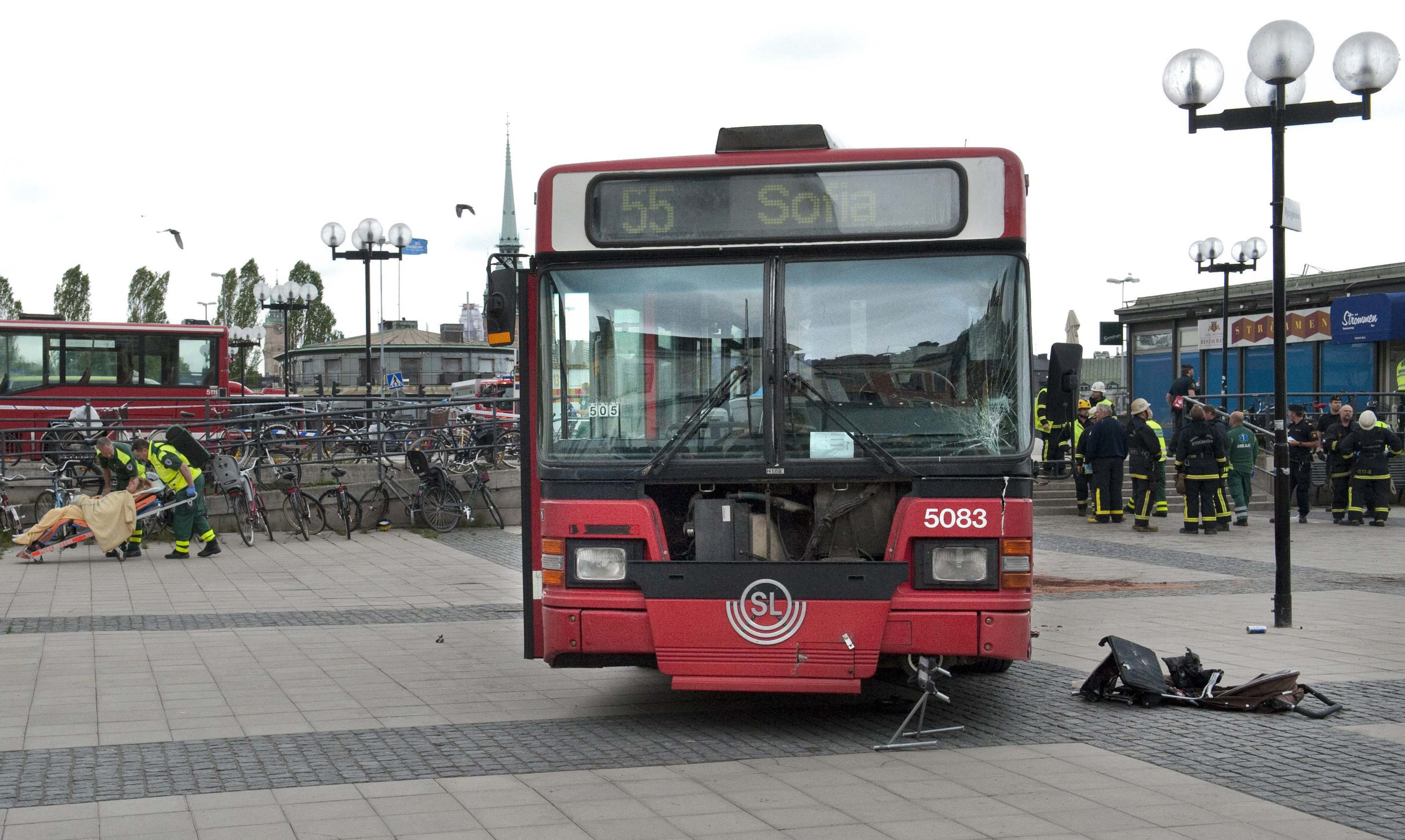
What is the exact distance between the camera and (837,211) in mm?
7000

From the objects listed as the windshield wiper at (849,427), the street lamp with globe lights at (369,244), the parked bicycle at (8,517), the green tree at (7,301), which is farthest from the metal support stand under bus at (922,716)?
the green tree at (7,301)

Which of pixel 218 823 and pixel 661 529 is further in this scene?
pixel 661 529

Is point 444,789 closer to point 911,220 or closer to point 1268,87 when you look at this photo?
point 911,220

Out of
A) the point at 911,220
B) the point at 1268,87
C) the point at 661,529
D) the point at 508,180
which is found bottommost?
the point at 661,529

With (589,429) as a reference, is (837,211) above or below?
above

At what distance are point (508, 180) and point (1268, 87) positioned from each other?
8456 centimetres

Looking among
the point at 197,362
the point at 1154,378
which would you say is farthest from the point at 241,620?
the point at 1154,378

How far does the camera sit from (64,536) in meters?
15.9

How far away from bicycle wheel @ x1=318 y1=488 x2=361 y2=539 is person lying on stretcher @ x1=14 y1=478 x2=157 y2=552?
309cm

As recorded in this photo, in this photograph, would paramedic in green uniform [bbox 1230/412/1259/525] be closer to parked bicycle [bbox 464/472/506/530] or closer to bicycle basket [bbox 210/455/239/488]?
parked bicycle [bbox 464/472/506/530]

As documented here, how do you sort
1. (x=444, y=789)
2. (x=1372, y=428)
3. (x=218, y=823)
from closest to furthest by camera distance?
(x=218, y=823) < (x=444, y=789) < (x=1372, y=428)

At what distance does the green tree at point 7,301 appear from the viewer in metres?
64.6

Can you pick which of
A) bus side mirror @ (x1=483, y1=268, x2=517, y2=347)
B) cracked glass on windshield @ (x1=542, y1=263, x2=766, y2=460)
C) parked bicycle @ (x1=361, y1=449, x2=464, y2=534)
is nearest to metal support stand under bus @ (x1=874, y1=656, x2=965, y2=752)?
cracked glass on windshield @ (x1=542, y1=263, x2=766, y2=460)

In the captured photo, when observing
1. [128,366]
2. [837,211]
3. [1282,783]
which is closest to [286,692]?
[837,211]
